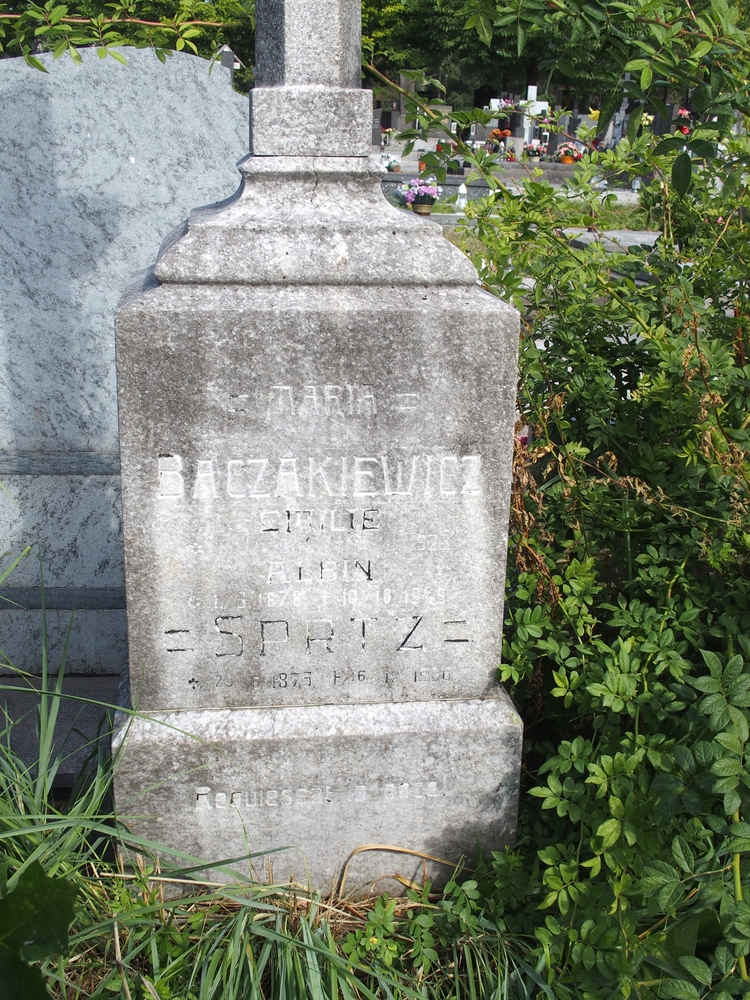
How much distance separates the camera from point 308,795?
2.18m

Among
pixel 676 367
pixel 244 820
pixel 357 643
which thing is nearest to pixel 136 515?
pixel 357 643

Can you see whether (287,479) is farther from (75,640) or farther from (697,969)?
(75,640)

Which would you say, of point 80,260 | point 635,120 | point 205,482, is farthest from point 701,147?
point 80,260

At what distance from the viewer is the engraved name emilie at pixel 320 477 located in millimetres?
1973

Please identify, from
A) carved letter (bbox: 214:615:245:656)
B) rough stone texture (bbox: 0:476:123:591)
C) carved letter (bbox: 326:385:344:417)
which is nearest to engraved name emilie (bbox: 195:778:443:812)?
carved letter (bbox: 214:615:245:656)

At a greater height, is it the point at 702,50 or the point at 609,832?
the point at 702,50

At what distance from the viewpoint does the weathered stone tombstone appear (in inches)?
74.7

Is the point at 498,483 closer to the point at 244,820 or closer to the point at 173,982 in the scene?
the point at 244,820

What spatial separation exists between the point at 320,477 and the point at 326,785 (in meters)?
0.74

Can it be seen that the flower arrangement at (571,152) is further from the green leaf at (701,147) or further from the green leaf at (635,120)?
the green leaf at (701,147)

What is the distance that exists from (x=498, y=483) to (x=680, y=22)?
41.0 inches

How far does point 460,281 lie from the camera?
196cm

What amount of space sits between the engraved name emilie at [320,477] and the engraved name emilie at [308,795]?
0.70 metres

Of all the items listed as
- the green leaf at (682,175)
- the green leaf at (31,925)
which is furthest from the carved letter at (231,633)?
the green leaf at (682,175)
